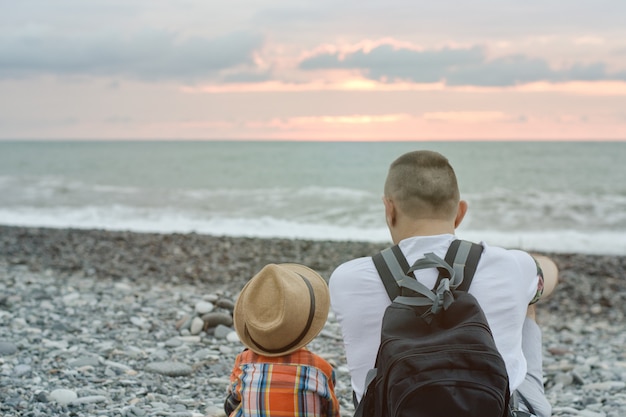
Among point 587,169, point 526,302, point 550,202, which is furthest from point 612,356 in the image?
point 587,169

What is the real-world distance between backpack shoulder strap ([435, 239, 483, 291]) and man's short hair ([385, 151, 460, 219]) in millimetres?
166

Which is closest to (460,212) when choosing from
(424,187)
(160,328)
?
(424,187)

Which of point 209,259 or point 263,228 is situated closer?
point 209,259

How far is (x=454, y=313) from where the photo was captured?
239 centimetres

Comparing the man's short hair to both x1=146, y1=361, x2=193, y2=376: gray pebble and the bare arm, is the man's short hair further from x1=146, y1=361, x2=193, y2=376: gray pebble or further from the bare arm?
x1=146, y1=361, x2=193, y2=376: gray pebble

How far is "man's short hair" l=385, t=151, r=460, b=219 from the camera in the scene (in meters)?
2.70

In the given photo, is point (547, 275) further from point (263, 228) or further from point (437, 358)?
point (263, 228)

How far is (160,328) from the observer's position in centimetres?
629

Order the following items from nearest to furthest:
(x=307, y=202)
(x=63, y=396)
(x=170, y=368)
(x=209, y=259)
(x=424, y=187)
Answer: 1. (x=424, y=187)
2. (x=63, y=396)
3. (x=170, y=368)
4. (x=209, y=259)
5. (x=307, y=202)

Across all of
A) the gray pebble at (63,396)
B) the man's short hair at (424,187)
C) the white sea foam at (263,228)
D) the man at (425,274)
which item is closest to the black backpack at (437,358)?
the man at (425,274)

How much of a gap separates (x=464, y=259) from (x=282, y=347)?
0.89 metres

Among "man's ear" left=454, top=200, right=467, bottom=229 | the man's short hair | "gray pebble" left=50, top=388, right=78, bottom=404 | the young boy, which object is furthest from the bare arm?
"gray pebble" left=50, top=388, right=78, bottom=404

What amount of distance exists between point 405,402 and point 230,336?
387cm

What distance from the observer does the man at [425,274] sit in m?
2.62
